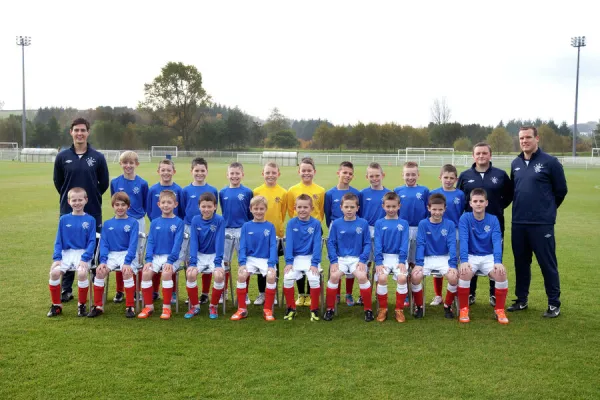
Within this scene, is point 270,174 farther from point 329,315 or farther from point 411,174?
point 329,315

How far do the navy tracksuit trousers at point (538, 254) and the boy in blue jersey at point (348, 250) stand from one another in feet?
6.00

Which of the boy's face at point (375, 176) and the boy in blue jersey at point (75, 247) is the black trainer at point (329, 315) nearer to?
the boy's face at point (375, 176)

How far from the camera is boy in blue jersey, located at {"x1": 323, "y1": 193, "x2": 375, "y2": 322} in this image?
572 centimetres

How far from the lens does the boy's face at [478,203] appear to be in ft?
18.9

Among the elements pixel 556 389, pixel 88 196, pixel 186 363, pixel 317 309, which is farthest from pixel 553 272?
pixel 88 196

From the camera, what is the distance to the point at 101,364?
4387 millimetres

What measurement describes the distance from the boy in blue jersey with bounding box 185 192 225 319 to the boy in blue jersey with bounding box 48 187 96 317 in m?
1.16

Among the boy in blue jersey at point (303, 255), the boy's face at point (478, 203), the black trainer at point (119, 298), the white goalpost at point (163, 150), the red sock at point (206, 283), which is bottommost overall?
the black trainer at point (119, 298)

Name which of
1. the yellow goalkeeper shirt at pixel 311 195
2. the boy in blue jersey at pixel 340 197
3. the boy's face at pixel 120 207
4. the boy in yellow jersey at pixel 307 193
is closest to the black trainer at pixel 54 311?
the boy's face at pixel 120 207

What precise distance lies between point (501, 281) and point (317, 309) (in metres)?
2.07

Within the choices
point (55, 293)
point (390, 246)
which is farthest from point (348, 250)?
point (55, 293)

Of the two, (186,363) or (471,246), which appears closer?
(186,363)

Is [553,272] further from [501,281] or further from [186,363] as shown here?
[186,363]

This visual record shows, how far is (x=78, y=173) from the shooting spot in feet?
20.9
